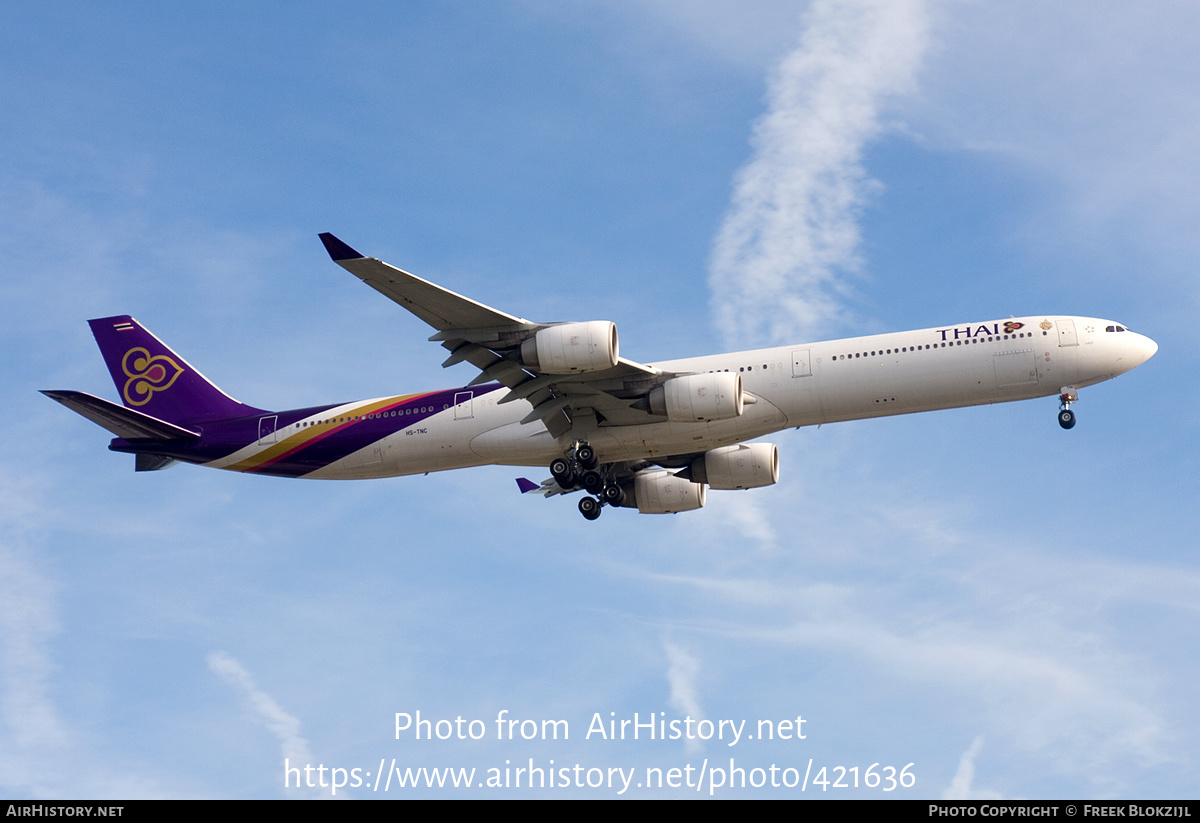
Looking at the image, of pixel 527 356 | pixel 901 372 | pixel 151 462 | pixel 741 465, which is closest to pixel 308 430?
pixel 151 462

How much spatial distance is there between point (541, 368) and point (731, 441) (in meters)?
7.95

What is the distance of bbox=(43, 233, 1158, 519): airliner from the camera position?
36875mm

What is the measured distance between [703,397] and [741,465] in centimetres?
803

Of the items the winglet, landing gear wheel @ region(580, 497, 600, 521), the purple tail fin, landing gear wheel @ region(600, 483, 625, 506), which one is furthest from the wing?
the purple tail fin

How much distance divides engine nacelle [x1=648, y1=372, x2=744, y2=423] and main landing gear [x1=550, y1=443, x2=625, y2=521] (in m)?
3.83

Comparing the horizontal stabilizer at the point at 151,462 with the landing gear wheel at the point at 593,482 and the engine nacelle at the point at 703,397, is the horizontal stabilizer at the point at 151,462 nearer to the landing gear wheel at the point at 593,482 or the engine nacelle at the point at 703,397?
the landing gear wheel at the point at 593,482

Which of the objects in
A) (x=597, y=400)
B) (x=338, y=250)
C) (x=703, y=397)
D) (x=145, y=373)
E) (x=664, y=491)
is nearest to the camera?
(x=338, y=250)

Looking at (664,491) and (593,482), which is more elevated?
(664,491)

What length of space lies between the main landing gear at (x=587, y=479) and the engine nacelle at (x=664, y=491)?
2318mm

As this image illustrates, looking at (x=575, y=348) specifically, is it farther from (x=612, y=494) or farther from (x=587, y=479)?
(x=612, y=494)

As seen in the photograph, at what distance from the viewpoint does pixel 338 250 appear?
33.7m

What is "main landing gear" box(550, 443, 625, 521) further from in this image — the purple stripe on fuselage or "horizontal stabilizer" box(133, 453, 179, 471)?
"horizontal stabilizer" box(133, 453, 179, 471)
